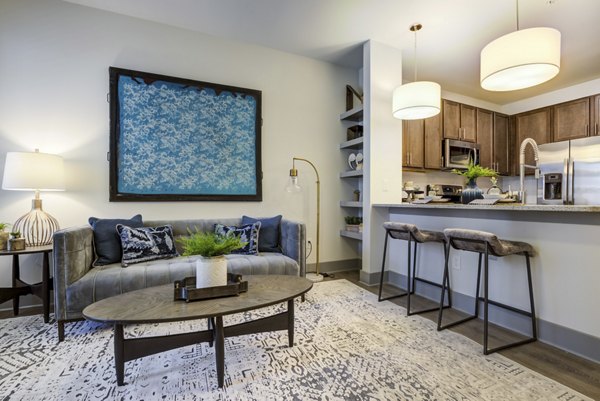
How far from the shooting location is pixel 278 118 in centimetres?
367

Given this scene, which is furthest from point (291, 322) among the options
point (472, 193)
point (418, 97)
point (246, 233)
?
point (418, 97)

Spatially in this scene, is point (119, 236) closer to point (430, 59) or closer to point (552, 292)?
point (552, 292)

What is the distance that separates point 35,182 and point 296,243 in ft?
7.72

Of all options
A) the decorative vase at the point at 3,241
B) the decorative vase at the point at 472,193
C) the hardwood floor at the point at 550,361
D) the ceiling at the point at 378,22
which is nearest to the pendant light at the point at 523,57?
the decorative vase at the point at 472,193

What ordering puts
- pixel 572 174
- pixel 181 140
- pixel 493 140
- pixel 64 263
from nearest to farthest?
pixel 64 263 → pixel 181 140 → pixel 572 174 → pixel 493 140

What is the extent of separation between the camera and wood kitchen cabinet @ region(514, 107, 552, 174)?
456cm

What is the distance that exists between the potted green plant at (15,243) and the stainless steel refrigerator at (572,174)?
582 centimetres

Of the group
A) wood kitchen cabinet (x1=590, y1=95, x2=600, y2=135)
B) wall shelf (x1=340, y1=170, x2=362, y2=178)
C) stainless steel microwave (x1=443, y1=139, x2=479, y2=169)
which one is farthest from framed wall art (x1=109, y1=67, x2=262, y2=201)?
wood kitchen cabinet (x1=590, y1=95, x2=600, y2=135)

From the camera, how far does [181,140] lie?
312 cm

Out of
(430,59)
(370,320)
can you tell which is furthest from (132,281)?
(430,59)

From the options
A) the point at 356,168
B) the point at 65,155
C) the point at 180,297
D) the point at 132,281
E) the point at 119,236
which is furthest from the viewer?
the point at 356,168

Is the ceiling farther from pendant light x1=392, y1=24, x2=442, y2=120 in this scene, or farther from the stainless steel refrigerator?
the stainless steel refrigerator

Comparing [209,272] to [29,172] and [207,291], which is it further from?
Answer: [29,172]

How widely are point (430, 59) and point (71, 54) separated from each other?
4.23m
